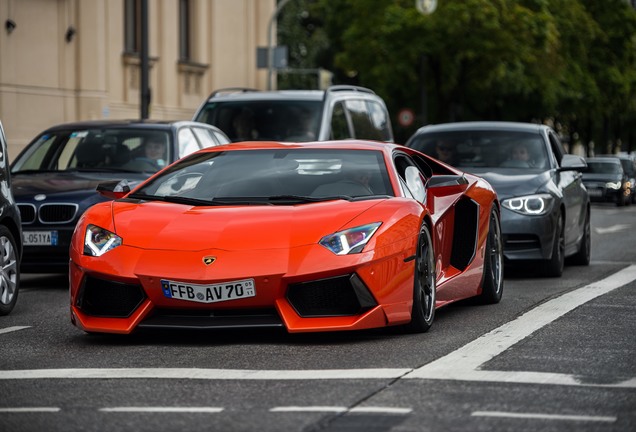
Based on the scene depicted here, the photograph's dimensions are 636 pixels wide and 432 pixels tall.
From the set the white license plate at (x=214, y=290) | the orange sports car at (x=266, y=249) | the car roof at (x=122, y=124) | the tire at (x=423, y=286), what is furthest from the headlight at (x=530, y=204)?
the white license plate at (x=214, y=290)

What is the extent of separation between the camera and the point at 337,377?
7062 mm

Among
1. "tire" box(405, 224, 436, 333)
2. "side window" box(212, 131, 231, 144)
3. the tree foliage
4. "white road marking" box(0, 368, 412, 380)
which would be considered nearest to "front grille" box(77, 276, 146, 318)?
"white road marking" box(0, 368, 412, 380)

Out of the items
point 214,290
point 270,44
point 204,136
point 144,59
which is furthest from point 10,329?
point 270,44

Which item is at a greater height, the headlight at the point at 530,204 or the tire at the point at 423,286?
the tire at the point at 423,286

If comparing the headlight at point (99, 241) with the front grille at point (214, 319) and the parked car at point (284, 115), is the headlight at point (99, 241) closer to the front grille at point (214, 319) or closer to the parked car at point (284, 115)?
the front grille at point (214, 319)

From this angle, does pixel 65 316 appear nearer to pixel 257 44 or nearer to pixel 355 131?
pixel 355 131

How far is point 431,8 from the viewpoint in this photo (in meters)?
43.0

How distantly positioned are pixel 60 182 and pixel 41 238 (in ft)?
2.85

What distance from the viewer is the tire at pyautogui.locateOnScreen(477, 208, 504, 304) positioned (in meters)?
11.0

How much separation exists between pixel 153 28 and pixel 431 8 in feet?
30.8

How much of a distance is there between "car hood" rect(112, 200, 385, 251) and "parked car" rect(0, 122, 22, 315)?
2.18 m

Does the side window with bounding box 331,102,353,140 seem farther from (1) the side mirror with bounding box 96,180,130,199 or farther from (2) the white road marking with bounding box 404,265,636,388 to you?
(1) the side mirror with bounding box 96,180,130,199

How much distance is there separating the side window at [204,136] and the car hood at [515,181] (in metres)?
3.00

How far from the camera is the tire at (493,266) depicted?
10961 millimetres
